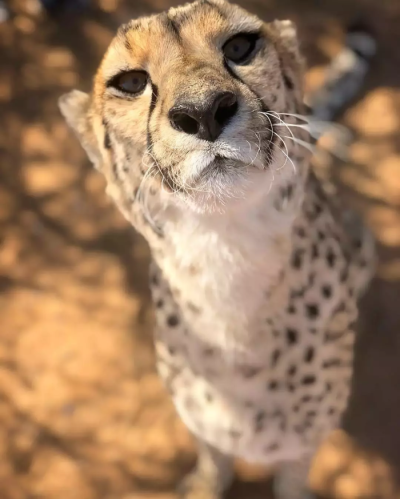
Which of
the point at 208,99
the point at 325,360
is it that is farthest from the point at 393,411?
the point at 208,99

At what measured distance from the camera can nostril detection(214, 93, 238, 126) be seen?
30.9 inches

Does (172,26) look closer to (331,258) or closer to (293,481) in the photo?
(331,258)

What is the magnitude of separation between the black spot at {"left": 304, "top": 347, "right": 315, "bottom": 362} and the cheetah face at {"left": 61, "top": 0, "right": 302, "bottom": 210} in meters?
0.50

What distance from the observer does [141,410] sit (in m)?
1.89

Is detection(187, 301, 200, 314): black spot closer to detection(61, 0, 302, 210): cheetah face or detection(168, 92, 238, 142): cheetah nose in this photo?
detection(61, 0, 302, 210): cheetah face

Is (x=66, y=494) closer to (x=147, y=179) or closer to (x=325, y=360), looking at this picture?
(x=325, y=360)

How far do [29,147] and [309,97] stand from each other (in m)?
1.15

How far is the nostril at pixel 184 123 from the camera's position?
0.79 meters

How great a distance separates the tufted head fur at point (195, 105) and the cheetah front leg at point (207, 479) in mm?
932

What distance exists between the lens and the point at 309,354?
4.14 feet

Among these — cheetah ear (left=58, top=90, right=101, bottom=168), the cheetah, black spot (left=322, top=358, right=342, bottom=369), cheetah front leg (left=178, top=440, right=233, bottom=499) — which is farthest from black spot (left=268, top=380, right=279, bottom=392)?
cheetah ear (left=58, top=90, right=101, bottom=168)

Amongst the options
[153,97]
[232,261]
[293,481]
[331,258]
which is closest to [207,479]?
[293,481]

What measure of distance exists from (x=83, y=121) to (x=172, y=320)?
1.48 ft

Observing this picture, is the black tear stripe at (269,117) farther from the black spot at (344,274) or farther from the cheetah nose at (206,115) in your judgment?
the black spot at (344,274)
